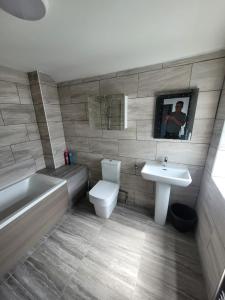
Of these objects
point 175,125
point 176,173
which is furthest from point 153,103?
point 176,173

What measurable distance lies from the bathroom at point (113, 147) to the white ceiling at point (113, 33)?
0.4 inches

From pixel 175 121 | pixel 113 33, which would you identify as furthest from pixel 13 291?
pixel 113 33

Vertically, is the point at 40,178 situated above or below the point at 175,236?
above

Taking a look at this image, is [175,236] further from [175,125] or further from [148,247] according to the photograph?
[175,125]

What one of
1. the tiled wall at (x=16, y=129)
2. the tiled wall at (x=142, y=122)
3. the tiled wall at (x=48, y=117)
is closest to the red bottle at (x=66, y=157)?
the tiled wall at (x=48, y=117)

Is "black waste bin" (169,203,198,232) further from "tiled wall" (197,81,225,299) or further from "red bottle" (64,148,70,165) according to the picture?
"red bottle" (64,148,70,165)

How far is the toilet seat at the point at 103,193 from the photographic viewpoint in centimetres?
185

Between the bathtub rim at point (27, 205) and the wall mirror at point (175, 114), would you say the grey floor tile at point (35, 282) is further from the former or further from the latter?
the wall mirror at point (175, 114)

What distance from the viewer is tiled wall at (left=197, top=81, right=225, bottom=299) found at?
1.07 m

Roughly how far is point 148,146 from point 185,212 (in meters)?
1.12

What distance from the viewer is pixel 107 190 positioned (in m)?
2.01

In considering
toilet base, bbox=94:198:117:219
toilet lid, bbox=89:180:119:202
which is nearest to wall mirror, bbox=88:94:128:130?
toilet lid, bbox=89:180:119:202

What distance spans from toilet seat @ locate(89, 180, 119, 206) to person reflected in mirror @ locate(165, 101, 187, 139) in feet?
3.78

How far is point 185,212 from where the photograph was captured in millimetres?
1880
